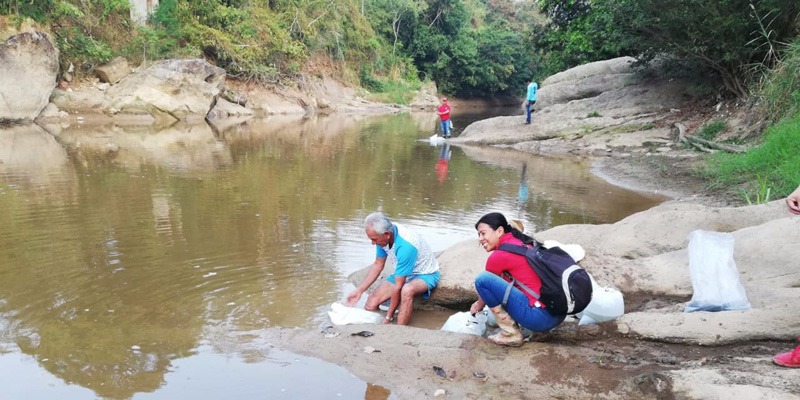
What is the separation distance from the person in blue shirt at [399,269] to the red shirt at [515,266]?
58.1 inches

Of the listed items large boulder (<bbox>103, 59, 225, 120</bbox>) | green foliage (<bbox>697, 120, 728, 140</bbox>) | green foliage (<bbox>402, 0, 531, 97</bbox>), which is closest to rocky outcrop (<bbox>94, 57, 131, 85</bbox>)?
large boulder (<bbox>103, 59, 225, 120</bbox>)

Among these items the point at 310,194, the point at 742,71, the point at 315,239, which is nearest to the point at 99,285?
the point at 315,239

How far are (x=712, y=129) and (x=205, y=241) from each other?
13.2 metres

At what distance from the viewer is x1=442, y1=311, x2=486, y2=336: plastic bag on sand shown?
534 cm

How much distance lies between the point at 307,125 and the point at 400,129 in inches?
158

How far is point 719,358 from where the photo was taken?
14.1 feet

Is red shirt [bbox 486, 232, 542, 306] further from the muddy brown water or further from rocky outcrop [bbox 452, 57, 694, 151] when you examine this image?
rocky outcrop [bbox 452, 57, 694, 151]

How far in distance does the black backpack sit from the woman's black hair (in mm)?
116

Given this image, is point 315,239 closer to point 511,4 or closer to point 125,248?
point 125,248

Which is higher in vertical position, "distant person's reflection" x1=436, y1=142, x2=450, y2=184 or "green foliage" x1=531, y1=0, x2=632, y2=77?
"green foliage" x1=531, y1=0, x2=632, y2=77

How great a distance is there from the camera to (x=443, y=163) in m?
17.2

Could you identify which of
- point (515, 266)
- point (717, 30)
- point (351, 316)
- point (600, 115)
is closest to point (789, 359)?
point (515, 266)

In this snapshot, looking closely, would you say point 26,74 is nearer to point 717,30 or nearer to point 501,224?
point 717,30

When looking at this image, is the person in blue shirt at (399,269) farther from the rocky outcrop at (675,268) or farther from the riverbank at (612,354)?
the riverbank at (612,354)
